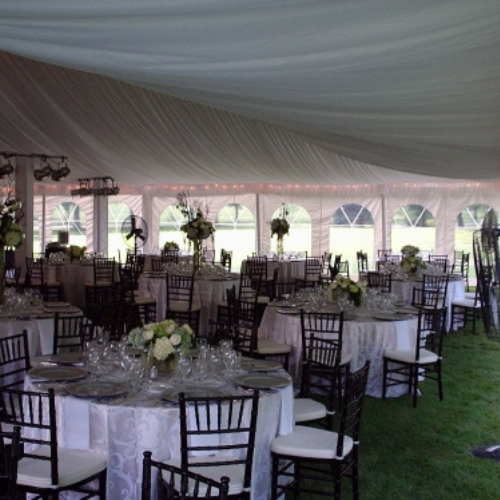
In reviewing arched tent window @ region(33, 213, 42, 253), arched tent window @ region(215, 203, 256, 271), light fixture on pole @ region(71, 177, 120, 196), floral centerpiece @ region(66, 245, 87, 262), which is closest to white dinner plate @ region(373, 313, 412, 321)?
floral centerpiece @ region(66, 245, 87, 262)

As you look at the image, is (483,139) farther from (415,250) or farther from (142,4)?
(415,250)

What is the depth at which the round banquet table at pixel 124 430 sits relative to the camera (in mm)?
3768

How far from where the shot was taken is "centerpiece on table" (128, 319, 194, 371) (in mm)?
4164

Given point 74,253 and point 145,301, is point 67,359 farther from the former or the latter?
point 74,253

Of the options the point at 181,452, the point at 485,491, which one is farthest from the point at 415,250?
the point at 181,452

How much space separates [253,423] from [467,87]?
2.11 meters

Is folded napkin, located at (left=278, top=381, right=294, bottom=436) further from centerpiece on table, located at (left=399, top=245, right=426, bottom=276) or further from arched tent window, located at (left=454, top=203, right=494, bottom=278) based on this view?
arched tent window, located at (left=454, top=203, right=494, bottom=278)

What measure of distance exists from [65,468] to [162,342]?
34.9 inches

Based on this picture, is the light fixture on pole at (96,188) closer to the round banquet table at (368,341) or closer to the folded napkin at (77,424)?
the round banquet table at (368,341)

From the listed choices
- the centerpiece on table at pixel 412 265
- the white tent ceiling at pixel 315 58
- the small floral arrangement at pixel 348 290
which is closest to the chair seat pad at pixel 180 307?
the small floral arrangement at pixel 348 290

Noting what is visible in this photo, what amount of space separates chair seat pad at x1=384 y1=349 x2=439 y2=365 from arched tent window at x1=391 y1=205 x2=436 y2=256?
1136cm

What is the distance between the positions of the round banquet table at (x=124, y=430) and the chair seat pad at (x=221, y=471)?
17cm

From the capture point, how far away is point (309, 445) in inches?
160

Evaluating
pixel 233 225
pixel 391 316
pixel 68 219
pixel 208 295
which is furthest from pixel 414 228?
pixel 391 316
